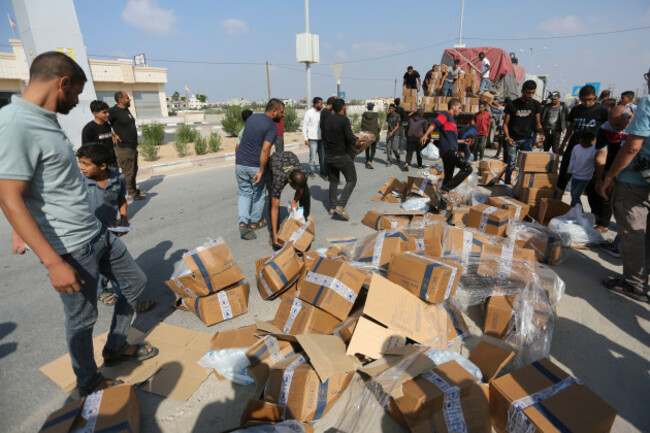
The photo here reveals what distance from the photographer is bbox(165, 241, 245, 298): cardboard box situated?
2832 millimetres

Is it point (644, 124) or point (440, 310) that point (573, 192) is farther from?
point (440, 310)

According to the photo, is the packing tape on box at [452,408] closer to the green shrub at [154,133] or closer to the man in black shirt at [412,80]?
the man in black shirt at [412,80]

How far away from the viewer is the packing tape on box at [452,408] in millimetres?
1740

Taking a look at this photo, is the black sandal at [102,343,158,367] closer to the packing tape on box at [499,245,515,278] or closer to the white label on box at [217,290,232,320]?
the white label on box at [217,290,232,320]

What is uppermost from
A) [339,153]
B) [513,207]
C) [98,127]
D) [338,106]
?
[338,106]

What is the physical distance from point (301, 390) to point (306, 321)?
2.01ft

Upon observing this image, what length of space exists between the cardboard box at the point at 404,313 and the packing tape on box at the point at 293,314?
54 centimetres

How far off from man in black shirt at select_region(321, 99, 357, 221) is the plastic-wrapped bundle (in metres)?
2.42

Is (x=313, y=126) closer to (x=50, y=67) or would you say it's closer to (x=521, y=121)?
(x=521, y=121)

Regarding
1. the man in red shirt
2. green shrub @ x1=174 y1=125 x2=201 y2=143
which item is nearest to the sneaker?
the man in red shirt

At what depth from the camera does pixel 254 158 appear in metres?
4.42

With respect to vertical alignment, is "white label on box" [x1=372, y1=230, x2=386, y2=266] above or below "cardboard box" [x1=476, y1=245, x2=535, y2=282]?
above

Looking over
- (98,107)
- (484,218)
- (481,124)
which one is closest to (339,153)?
(484,218)

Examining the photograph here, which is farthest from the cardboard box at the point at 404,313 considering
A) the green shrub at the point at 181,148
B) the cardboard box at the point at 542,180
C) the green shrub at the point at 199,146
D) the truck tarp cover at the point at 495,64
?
the truck tarp cover at the point at 495,64
